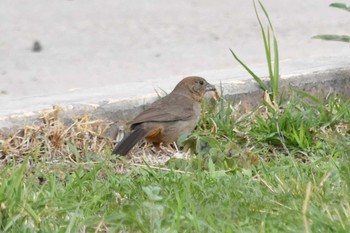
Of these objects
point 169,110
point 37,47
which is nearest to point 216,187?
point 169,110

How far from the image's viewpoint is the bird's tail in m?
6.58

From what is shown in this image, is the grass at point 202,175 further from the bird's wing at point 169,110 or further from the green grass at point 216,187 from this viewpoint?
the bird's wing at point 169,110

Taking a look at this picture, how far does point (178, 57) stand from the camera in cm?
996

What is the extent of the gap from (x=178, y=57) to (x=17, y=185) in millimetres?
5246

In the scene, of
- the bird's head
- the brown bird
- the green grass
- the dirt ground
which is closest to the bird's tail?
the brown bird

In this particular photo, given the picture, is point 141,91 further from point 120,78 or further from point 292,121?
point 120,78

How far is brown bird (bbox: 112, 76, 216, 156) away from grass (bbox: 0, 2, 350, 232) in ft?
0.34

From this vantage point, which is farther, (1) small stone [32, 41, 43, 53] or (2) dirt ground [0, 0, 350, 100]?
(1) small stone [32, 41, 43, 53]

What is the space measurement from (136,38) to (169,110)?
3.25m

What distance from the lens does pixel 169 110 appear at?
714cm

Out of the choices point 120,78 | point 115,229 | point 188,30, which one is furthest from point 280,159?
point 188,30

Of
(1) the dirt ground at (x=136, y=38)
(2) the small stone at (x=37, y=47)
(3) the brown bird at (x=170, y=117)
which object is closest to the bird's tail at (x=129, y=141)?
(3) the brown bird at (x=170, y=117)

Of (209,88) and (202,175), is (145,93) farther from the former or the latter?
(202,175)

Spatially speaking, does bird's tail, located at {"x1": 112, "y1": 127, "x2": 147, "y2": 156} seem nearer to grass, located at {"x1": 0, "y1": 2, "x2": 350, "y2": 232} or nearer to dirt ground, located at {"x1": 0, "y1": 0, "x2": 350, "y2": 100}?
grass, located at {"x1": 0, "y1": 2, "x2": 350, "y2": 232}
